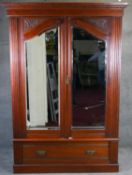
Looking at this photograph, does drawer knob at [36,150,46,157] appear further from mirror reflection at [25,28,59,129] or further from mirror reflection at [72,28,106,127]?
mirror reflection at [72,28,106,127]

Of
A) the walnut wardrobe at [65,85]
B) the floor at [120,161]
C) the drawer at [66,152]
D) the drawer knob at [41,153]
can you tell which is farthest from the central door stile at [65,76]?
the floor at [120,161]

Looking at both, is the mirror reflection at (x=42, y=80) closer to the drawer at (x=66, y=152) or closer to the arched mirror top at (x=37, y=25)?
the arched mirror top at (x=37, y=25)

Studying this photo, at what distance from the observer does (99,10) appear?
2957 millimetres

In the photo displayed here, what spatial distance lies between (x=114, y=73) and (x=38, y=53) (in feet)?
2.75

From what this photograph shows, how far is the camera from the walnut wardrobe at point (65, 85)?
9.84 feet

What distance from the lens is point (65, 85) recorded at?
3105 mm

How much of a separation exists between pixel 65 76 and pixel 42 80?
0.85ft

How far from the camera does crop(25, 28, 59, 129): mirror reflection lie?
10.1ft

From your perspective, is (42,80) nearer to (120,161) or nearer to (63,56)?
(63,56)

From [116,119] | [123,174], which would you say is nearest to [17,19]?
[116,119]

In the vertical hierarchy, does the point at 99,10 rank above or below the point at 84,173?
above

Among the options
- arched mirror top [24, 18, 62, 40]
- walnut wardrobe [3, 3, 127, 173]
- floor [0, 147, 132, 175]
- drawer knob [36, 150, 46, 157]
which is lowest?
floor [0, 147, 132, 175]

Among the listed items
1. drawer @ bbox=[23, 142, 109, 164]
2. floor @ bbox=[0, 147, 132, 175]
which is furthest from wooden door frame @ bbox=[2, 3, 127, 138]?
floor @ bbox=[0, 147, 132, 175]

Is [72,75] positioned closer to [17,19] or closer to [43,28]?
[43,28]
